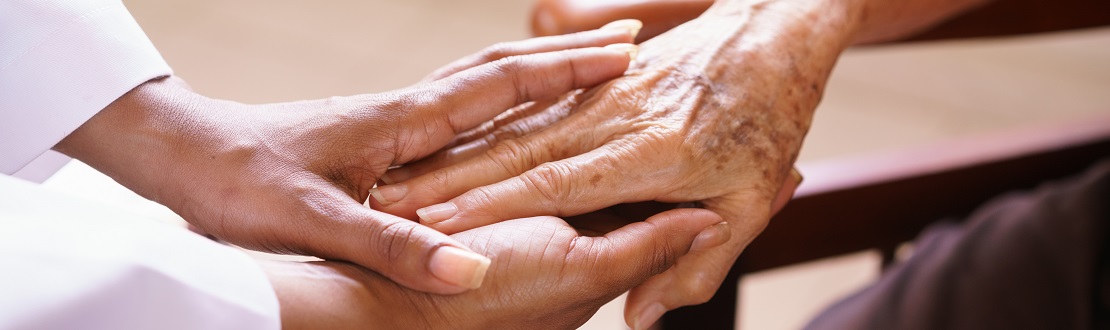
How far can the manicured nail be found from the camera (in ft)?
2.60

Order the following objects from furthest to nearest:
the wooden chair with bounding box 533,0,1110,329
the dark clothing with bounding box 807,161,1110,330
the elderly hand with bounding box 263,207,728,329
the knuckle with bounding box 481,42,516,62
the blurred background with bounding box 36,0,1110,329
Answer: the blurred background with bounding box 36,0,1110,329, the dark clothing with bounding box 807,161,1110,330, the wooden chair with bounding box 533,0,1110,329, the knuckle with bounding box 481,42,516,62, the elderly hand with bounding box 263,207,728,329

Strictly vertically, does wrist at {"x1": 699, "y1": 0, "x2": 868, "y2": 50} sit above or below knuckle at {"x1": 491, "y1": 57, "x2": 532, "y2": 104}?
below

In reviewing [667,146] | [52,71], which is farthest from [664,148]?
[52,71]

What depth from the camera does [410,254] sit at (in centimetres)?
71

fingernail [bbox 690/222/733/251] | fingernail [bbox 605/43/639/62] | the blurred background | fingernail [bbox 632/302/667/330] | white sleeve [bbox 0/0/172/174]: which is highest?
white sleeve [bbox 0/0/172/174]

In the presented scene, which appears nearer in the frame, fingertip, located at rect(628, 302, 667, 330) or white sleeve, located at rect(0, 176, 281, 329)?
→ white sleeve, located at rect(0, 176, 281, 329)

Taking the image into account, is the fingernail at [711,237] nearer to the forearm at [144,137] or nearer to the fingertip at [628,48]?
the fingertip at [628,48]

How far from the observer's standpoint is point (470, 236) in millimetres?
764

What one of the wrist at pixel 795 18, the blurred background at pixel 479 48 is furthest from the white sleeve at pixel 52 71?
the blurred background at pixel 479 48

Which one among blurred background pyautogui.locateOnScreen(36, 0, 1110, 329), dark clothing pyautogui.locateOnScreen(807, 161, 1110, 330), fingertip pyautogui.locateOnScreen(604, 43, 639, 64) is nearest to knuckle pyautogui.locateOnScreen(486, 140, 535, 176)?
fingertip pyautogui.locateOnScreen(604, 43, 639, 64)

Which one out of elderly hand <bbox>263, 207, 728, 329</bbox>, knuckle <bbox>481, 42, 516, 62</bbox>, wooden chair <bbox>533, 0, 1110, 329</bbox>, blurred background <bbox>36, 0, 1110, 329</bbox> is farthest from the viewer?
blurred background <bbox>36, 0, 1110, 329</bbox>

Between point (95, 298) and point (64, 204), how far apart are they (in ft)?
0.26

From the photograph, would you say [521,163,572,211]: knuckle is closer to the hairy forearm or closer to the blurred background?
the hairy forearm

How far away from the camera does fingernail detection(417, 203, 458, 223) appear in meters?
0.79
